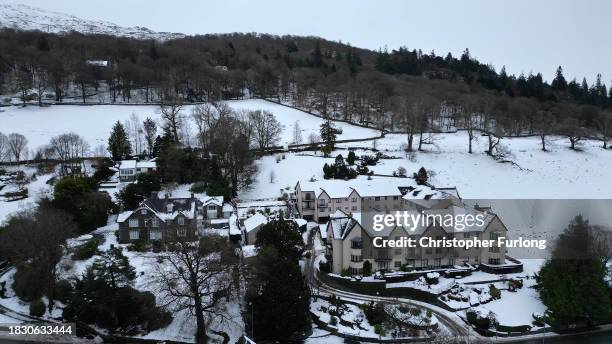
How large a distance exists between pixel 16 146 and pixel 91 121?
43.0 ft

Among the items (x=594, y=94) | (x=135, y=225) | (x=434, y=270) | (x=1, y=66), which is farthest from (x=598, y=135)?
(x=1, y=66)

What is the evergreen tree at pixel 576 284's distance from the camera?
2339 centimetres

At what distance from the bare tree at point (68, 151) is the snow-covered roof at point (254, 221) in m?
17.1

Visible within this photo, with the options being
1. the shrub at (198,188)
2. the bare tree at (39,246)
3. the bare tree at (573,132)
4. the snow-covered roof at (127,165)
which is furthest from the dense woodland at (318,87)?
the bare tree at (39,246)

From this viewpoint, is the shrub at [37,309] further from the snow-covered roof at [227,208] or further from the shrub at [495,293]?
the shrub at [495,293]

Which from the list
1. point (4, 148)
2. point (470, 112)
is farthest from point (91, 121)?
point (470, 112)

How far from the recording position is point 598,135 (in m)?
58.2

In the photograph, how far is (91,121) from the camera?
52844 mm

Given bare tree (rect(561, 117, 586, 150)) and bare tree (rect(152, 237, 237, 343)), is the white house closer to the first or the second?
bare tree (rect(152, 237, 237, 343))

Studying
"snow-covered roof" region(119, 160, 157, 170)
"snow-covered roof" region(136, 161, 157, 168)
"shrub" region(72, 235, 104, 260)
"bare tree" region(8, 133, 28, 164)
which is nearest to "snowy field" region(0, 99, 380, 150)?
"bare tree" region(8, 133, 28, 164)

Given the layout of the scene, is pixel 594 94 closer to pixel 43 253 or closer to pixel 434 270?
pixel 434 270

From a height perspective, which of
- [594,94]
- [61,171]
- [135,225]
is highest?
[594,94]

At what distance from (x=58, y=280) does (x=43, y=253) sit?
2052 mm

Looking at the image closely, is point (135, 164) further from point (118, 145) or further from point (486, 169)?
point (486, 169)
